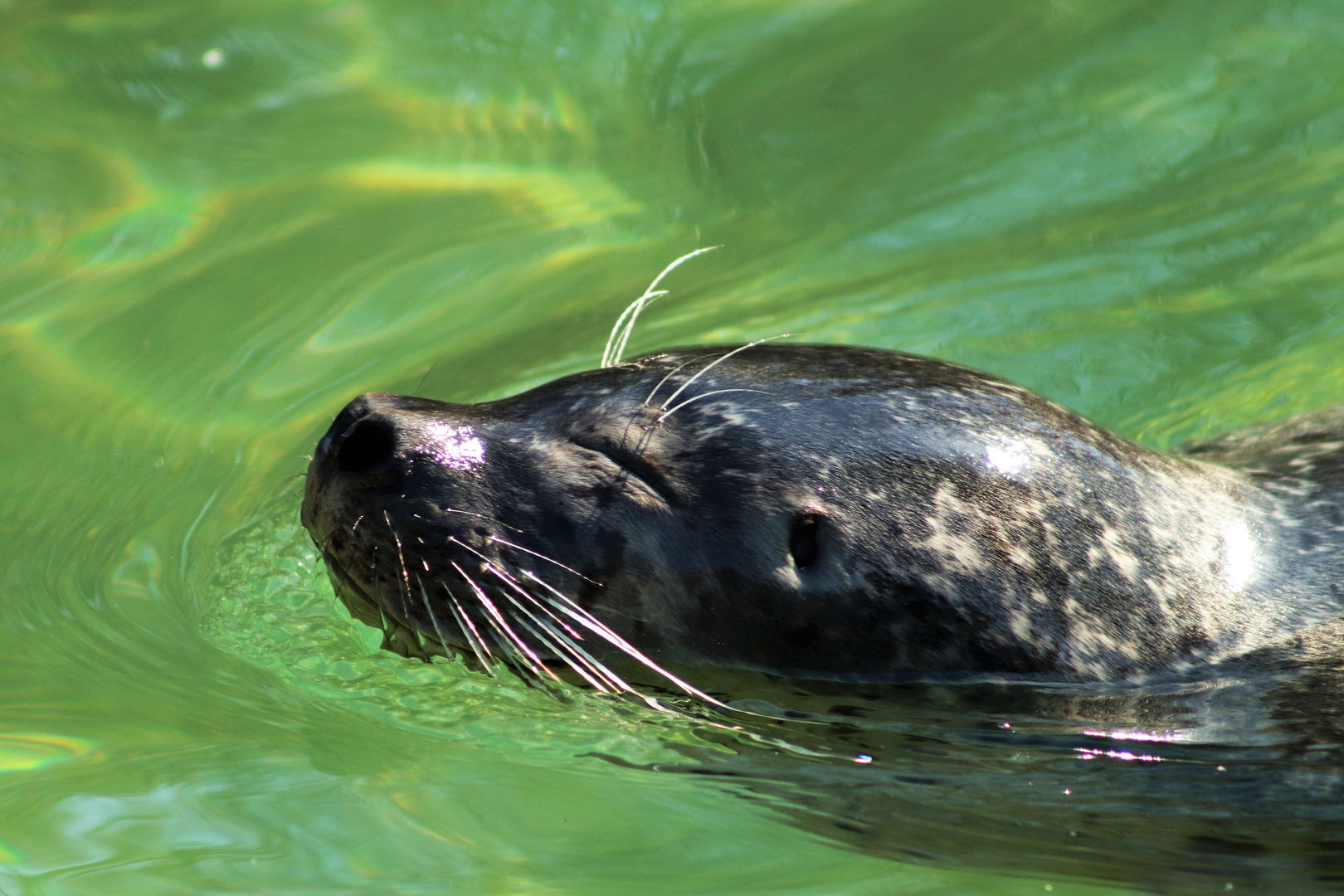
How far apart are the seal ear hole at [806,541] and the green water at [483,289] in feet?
1.45

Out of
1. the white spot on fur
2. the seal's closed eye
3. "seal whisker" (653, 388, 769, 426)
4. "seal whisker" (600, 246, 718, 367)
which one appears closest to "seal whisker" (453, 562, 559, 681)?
the white spot on fur

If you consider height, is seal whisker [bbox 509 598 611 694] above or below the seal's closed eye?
below

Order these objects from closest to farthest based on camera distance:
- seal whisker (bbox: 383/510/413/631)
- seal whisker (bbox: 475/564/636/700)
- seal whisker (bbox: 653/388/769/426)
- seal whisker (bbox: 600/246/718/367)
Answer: seal whisker (bbox: 475/564/636/700) < seal whisker (bbox: 383/510/413/631) < seal whisker (bbox: 653/388/769/426) < seal whisker (bbox: 600/246/718/367)

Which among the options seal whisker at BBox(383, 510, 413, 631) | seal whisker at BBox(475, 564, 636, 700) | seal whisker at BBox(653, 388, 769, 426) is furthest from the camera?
seal whisker at BBox(653, 388, 769, 426)

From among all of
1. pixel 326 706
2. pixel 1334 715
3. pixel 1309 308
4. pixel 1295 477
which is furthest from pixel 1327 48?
pixel 326 706

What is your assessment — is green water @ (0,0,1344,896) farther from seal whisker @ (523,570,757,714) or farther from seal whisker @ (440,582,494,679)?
seal whisker @ (440,582,494,679)

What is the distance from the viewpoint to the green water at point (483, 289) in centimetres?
316

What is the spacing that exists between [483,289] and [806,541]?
2.64m

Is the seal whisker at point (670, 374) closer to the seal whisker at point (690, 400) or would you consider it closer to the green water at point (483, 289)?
the seal whisker at point (690, 400)

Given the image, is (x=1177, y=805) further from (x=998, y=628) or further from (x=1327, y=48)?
(x=1327, y=48)

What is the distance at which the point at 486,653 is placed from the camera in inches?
128

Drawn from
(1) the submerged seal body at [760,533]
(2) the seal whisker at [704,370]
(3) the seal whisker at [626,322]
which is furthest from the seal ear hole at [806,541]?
(3) the seal whisker at [626,322]

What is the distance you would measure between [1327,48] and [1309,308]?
1.50 meters

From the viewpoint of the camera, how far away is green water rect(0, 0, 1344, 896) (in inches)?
124
